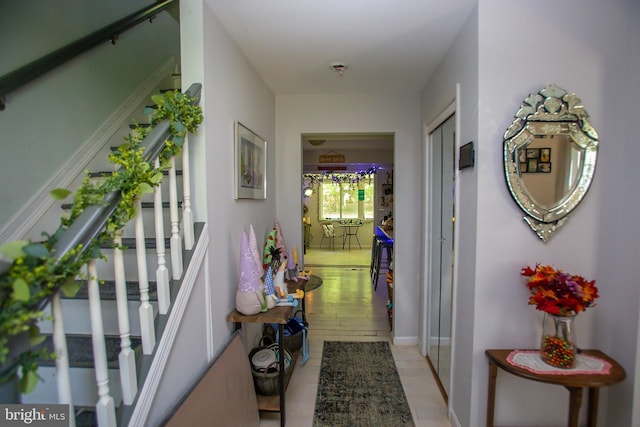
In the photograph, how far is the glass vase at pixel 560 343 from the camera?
141 cm

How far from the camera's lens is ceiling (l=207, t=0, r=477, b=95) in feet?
5.33

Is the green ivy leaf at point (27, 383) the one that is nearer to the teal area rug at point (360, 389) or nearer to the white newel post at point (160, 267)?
the white newel post at point (160, 267)

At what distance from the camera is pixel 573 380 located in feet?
4.37

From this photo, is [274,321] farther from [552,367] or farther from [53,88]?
[53,88]

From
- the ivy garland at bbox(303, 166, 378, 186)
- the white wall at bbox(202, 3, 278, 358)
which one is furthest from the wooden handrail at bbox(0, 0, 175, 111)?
the ivy garland at bbox(303, 166, 378, 186)

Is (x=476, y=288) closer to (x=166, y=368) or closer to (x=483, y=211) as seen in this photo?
(x=483, y=211)

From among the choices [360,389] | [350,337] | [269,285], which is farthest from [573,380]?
[350,337]

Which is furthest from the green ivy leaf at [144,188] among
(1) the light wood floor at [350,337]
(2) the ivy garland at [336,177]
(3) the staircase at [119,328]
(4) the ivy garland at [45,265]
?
(2) the ivy garland at [336,177]

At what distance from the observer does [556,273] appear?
1.45 meters

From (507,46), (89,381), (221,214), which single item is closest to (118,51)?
(221,214)

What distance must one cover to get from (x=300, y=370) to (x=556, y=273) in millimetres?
2034

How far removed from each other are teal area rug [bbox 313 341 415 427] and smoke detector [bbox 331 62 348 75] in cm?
250

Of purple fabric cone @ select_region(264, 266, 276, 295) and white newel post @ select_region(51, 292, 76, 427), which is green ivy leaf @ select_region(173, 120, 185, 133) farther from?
purple fabric cone @ select_region(264, 266, 276, 295)

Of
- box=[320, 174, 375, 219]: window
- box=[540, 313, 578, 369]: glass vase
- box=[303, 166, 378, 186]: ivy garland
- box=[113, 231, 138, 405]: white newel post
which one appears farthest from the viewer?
box=[320, 174, 375, 219]: window
